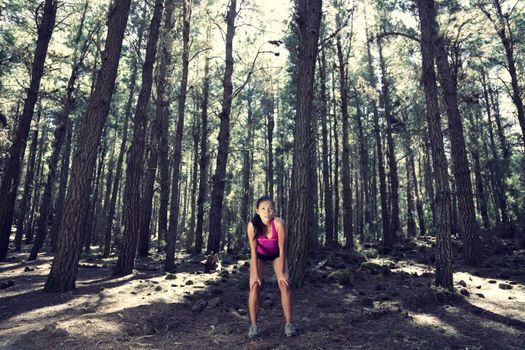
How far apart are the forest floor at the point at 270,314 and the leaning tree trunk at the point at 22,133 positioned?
11.8 ft

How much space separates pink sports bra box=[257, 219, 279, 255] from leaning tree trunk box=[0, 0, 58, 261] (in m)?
11.3

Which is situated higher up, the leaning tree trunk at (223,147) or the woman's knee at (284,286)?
the leaning tree trunk at (223,147)

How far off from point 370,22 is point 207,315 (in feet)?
57.9

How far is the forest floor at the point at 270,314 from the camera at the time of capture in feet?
15.1

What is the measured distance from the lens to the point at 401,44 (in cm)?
1605

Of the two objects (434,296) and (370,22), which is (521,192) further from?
(434,296)

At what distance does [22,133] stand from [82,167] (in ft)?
21.4

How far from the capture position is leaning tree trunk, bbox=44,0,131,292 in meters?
7.75

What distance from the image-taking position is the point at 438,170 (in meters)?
7.35

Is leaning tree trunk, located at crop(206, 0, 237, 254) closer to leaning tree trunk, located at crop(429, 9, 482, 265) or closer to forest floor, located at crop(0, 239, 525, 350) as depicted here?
forest floor, located at crop(0, 239, 525, 350)

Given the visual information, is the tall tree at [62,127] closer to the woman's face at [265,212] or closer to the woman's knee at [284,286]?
the woman's face at [265,212]

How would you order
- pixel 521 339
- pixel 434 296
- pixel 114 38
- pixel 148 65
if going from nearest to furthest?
pixel 521 339, pixel 434 296, pixel 114 38, pixel 148 65

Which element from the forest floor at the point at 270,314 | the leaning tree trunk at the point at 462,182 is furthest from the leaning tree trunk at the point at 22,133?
the leaning tree trunk at the point at 462,182

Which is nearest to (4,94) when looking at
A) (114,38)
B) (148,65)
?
(148,65)
